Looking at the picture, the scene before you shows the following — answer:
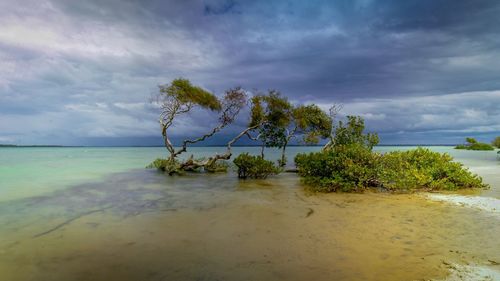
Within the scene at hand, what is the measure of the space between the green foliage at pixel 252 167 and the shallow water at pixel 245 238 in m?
8.02

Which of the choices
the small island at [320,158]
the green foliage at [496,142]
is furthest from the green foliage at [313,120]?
the green foliage at [496,142]

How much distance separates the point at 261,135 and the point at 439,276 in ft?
77.7

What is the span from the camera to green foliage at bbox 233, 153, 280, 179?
2106cm

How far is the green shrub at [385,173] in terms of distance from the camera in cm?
1383

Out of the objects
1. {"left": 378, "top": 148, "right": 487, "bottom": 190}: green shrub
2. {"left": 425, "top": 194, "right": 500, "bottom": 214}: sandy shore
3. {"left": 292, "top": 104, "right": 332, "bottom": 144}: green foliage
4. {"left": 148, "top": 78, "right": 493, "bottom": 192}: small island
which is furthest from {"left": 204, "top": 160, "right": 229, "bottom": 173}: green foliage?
{"left": 425, "top": 194, "right": 500, "bottom": 214}: sandy shore

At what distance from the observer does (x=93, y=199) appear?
1344 cm

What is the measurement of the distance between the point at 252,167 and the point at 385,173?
9.16m

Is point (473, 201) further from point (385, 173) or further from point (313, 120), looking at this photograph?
point (313, 120)

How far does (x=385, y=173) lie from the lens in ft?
46.4

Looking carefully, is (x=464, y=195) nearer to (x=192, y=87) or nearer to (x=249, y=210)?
(x=249, y=210)

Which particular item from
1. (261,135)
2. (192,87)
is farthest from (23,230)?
(261,135)

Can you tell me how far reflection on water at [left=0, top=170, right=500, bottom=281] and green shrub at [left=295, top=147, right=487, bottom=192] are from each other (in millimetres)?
1378

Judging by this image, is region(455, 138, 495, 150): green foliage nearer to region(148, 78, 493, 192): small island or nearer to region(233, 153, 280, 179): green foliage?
region(148, 78, 493, 192): small island

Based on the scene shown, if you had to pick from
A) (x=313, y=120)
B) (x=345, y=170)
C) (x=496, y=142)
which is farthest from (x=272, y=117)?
(x=496, y=142)
